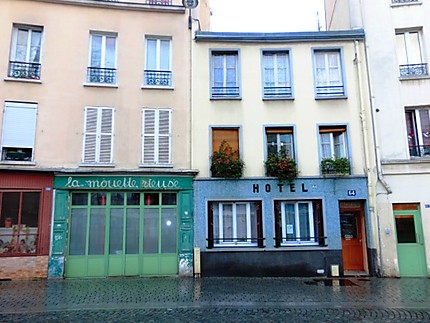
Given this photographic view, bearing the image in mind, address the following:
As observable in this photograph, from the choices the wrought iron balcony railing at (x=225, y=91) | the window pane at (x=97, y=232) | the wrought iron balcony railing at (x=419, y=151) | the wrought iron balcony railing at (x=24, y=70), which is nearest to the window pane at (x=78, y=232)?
the window pane at (x=97, y=232)

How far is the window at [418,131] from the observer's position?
38.5ft

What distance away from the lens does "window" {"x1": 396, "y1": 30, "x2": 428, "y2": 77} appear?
1211cm

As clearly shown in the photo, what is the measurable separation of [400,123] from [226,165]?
6102mm

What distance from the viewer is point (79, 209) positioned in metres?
11.4

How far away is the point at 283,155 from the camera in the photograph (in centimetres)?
1178

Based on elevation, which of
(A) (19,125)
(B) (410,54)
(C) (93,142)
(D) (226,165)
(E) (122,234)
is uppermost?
(B) (410,54)

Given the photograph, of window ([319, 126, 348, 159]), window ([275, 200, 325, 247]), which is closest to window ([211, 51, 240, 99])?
window ([319, 126, 348, 159])

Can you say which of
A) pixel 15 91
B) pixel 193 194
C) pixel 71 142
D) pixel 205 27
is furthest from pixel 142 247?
pixel 205 27

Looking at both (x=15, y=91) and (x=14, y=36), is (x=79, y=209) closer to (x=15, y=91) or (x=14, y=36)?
(x=15, y=91)

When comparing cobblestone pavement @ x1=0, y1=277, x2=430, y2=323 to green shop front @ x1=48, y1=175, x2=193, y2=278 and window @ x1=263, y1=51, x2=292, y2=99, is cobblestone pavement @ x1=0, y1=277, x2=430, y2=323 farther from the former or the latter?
window @ x1=263, y1=51, x2=292, y2=99

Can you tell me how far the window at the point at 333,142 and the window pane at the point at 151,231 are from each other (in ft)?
20.1

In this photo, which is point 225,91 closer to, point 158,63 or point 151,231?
point 158,63

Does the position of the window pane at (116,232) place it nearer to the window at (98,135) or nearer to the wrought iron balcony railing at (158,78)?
the window at (98,135)

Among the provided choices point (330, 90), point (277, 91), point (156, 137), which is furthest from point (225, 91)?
point (330, 90)
